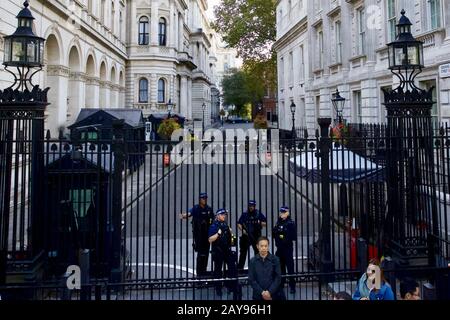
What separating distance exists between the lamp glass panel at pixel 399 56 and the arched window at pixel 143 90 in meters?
36.5

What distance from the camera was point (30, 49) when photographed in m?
6.55

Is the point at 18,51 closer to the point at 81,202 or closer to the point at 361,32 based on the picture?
the point at 81,202

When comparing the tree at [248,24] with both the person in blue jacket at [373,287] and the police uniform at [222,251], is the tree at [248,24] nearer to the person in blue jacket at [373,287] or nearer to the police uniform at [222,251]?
the police uniform at [222,251]

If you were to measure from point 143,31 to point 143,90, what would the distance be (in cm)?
609

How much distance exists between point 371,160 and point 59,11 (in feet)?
56.2

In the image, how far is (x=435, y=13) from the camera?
13359 mm

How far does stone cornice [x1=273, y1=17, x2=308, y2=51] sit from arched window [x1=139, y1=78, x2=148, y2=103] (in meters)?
13.7

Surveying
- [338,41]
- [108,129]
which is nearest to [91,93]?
[338,41]

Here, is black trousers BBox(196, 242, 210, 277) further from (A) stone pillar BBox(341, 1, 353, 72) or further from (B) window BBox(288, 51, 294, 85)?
(B) window BBox(288, 51, 294, 85)

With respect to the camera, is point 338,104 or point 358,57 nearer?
point 338,104

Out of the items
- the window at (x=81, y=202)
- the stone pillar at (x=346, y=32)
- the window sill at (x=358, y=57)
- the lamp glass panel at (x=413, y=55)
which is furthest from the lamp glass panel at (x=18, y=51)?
the stone pillar at (x=346, y=32)

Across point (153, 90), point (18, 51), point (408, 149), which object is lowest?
Result: point (408, 149)

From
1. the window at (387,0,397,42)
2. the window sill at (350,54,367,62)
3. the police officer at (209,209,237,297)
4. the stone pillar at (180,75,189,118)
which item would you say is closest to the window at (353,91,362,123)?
the window sill at (350,54,367,62)
